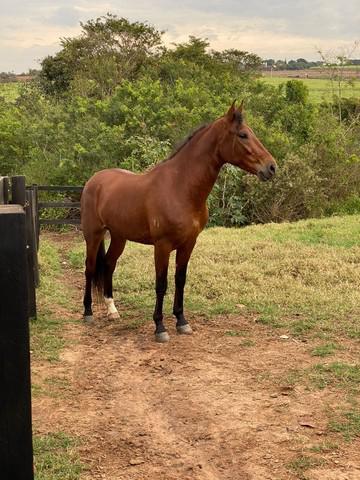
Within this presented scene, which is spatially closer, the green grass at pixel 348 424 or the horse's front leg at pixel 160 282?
the green grass at pixel 348 424

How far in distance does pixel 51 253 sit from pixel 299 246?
432 centimetres

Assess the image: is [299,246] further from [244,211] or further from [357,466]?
[357,466]

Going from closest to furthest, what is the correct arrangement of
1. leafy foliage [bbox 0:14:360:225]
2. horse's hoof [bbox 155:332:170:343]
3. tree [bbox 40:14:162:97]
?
horse's hoof [bbox 155:332:170:343], leafy foliage [bbox 0:14:360:225], tree [bbox 40:14:162:97]

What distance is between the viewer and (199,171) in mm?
5543

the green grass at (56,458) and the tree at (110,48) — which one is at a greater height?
the tree at (110,48)

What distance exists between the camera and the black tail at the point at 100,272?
256 inches

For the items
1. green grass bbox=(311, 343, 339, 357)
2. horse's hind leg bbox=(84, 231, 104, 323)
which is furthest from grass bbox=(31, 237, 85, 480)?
green grass bbox=(311, 343, 339, 357)

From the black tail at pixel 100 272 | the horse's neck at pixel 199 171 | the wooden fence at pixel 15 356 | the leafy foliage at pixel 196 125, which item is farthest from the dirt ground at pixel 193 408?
the leafy foliage at pixel 196 125

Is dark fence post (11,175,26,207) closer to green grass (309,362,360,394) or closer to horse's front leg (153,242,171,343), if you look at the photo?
horse's front leg (153,242,171,343)

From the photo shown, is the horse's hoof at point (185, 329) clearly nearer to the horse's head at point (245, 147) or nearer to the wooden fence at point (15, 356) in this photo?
the horse's head at point (245, 147)

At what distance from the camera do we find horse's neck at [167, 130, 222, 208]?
5.50m

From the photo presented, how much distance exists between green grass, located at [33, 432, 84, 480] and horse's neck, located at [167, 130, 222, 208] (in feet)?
8.82

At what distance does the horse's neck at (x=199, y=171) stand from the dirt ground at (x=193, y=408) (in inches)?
55.0

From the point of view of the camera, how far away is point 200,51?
2841cm
